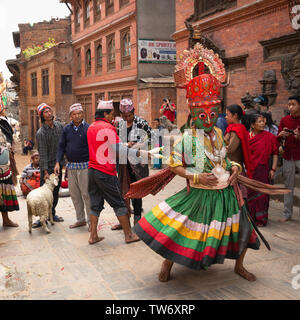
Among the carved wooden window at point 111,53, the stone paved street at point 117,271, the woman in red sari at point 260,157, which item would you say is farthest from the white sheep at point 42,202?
the carved wooden window at point 111,53

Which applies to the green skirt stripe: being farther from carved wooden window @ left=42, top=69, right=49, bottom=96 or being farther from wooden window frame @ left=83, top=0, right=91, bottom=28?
carved wooden window @ left=42, top=69, right=49, bottom=96

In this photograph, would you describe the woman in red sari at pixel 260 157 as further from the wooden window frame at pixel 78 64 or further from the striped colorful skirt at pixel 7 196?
the wooden window frame at pixel 78 64

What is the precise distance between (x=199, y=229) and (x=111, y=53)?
19979 millimetres

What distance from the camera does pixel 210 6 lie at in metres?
11.6

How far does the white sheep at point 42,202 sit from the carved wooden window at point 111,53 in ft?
54.8

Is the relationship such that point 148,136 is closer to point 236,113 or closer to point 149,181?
point 236,113

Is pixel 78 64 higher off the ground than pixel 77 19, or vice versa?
pixel 77 19

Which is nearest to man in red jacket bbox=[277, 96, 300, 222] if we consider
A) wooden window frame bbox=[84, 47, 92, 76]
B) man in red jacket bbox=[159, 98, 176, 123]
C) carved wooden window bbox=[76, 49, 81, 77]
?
man in red jacket bbox=[159, 98, 176, 123]

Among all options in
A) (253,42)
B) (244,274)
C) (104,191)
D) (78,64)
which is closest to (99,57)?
(78,64)

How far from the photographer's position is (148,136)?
5.95 m

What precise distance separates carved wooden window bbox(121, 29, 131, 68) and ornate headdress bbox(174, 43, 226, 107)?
16.5 meters

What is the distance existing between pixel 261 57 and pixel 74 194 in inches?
249

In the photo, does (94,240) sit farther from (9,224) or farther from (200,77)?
(200,77)
